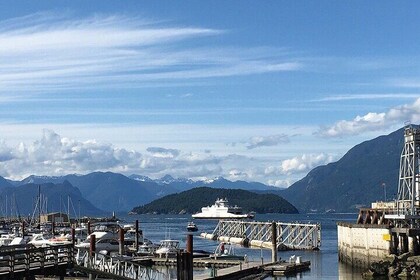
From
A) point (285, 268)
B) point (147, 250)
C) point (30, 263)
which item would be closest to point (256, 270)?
point (285, 268)

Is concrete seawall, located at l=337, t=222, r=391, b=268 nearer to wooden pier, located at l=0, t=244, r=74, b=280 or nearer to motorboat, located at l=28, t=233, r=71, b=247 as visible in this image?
motorboat, located at l=28, t=233, r=71, b=247

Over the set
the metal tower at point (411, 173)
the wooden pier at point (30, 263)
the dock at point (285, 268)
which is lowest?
the dock at point (285, 268)

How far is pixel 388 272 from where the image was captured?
72.9 metres

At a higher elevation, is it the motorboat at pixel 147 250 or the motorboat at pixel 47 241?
the motorboat at pixel 47 241

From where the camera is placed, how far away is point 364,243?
272 ft

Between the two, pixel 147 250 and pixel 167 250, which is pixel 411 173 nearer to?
pixel 167 250

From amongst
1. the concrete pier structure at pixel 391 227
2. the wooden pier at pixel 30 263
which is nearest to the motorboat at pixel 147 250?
the concrete pier structure at pixel 391 227

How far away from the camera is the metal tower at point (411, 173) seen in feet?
276

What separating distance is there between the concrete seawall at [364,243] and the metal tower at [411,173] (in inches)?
172

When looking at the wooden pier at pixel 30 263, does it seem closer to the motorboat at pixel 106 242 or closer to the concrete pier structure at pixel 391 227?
the concrete pier structure at pixel 391 227

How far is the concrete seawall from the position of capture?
259 feet

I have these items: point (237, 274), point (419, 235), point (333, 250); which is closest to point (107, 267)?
point (237, 274)

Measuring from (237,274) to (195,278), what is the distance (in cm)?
711

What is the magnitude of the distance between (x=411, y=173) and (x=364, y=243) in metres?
14.7
